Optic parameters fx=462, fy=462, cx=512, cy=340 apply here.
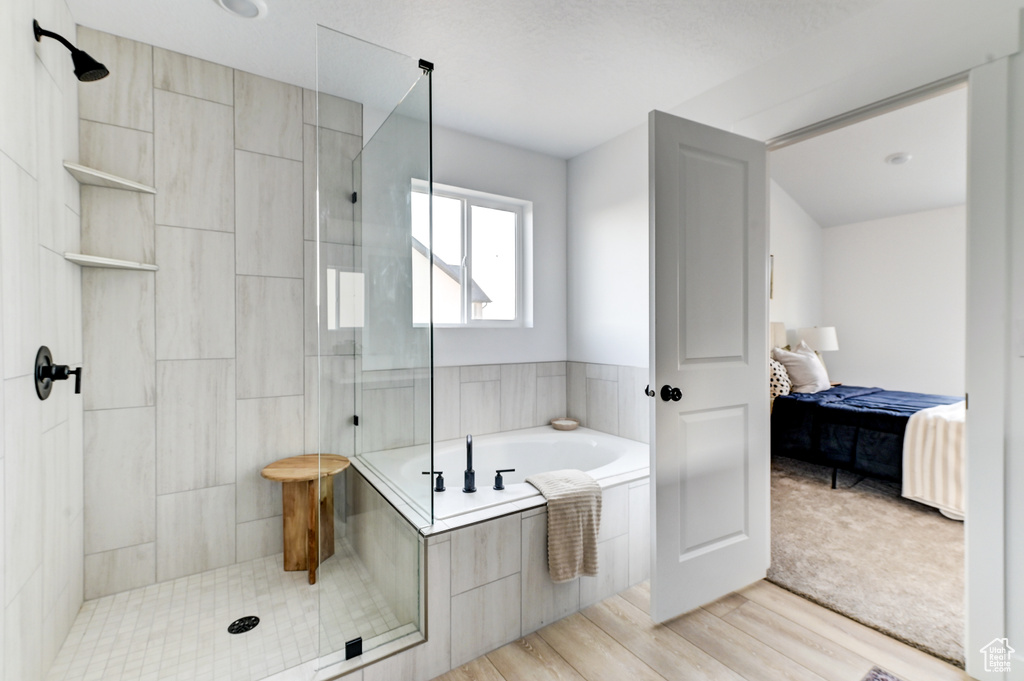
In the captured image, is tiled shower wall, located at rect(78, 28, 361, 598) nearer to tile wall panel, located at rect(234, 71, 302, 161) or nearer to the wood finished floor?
tile wall panel, located at rect(234, 71, 302, 161)

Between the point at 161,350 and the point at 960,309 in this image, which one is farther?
the point at 960,309

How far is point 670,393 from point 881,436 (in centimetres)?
239

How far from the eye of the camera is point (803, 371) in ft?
13.6

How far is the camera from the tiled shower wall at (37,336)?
1.29m

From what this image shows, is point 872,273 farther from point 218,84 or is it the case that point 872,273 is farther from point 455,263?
point 218,84

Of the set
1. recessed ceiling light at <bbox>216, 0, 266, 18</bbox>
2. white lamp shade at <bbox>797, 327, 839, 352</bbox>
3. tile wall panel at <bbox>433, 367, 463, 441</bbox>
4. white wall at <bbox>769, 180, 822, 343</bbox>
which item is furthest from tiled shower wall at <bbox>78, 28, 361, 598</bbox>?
white lamp shade at <bbox>797, 327, 839, 352</bbox>

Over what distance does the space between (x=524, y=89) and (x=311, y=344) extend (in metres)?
1.84

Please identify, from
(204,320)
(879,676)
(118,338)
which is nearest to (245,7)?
(204,320)

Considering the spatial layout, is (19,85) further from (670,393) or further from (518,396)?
(518,396)

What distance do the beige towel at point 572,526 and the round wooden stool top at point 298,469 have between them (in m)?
0.90

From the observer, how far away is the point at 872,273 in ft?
16.7

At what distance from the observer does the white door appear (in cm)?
188

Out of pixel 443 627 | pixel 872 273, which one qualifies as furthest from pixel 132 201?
pixel 872 273

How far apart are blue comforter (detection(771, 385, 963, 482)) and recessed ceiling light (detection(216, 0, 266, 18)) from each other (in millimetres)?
4214
